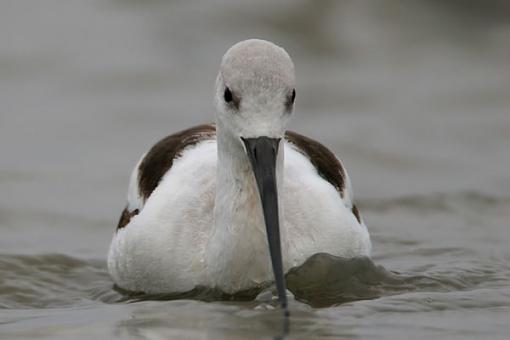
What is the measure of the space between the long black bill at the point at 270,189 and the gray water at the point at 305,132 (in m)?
0.22

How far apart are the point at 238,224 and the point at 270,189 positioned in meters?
0.54

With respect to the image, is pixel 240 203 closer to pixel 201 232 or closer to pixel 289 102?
pixel 201 232

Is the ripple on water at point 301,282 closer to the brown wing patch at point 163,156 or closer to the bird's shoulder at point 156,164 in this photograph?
the bird's shoulder at point 156,164

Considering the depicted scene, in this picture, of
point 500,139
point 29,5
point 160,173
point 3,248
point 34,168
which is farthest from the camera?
point 29,5

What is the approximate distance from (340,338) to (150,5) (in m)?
11.0

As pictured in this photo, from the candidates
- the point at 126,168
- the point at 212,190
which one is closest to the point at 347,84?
the point at 126,168

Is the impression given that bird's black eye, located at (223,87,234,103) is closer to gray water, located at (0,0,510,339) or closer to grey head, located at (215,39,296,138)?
grey head, located at (215,39,296,138)

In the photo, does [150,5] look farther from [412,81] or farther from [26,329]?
[26,329]

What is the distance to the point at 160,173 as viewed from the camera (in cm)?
902

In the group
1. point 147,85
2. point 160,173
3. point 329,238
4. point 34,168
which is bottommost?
point 329,238

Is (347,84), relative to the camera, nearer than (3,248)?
No

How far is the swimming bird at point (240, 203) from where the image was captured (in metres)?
7.46

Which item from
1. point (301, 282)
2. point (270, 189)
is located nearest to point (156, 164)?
point (301, 282)

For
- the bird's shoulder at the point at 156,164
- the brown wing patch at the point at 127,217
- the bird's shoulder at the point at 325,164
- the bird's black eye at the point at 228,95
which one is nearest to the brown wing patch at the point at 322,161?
the bird's shoulder at the point at 325,164
